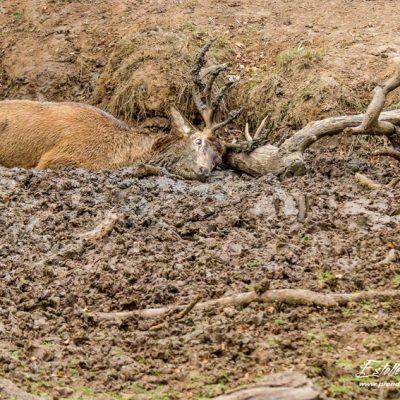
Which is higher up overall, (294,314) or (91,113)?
(294,314)

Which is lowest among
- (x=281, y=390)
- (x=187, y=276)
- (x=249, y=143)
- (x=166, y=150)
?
(x=166, y=150)

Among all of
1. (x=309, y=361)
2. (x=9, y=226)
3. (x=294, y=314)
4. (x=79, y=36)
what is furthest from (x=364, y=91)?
(x=309, y=361)

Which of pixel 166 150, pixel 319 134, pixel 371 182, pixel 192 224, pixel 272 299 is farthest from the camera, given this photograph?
pixel 166 150

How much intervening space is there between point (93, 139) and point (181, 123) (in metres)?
1.05

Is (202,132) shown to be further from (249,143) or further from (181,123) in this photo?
(249,143)

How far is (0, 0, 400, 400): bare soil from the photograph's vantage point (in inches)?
200

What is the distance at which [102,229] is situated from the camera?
24.4 feet

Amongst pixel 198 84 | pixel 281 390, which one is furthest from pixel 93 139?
pixel 281 390

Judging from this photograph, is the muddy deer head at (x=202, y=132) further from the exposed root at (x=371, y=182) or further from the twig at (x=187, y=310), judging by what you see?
the twig at (x=187, y=310)

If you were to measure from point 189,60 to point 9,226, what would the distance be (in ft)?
15.8

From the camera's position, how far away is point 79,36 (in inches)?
502

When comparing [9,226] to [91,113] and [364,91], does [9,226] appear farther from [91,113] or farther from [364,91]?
[364,91]

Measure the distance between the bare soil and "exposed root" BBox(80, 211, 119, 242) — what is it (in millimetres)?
70

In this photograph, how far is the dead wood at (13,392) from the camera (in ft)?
15.2
